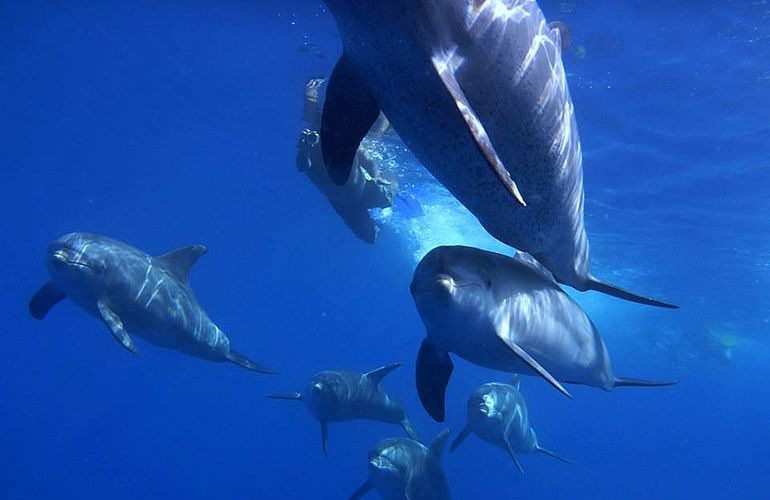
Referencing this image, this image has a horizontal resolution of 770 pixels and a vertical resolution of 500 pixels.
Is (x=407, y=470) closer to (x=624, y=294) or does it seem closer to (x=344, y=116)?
(x=624, y=294)

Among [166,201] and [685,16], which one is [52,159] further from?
[685,16]

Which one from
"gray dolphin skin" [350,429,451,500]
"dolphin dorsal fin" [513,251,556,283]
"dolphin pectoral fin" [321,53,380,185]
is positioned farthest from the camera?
"gray dolphin skin" [350,429,451,500]

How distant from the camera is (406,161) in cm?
2197

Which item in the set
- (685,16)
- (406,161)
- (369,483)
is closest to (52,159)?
(406,161)

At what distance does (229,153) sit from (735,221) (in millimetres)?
25140

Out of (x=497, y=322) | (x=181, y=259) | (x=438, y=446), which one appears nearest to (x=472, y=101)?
(x=497, y=322)

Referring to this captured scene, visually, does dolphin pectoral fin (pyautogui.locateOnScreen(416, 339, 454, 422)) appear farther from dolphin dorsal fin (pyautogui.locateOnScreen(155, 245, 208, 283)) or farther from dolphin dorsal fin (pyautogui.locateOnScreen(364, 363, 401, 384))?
dolphin dorsal fin (pyautogui.locateOnScreen(364, 363, 401, 384))

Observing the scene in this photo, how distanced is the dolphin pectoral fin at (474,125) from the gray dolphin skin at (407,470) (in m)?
9.44

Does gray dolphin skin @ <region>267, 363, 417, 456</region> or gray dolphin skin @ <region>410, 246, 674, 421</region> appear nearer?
gray dolphin skin @ <region>410, 246, 674, 421</region>

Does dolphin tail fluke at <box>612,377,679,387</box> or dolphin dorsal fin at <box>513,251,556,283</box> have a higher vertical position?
dolphin dorsal fin at <box>513,251,556,283</box>

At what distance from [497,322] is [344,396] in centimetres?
899

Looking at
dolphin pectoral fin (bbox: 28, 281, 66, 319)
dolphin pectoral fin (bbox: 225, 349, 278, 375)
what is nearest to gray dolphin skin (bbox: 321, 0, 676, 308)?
dolphin pectoral fin (bbox: 225, 349, 278, 375)

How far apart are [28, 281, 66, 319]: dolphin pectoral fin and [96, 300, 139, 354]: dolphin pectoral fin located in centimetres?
165

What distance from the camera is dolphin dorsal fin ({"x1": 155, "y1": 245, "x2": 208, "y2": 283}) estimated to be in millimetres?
9523
